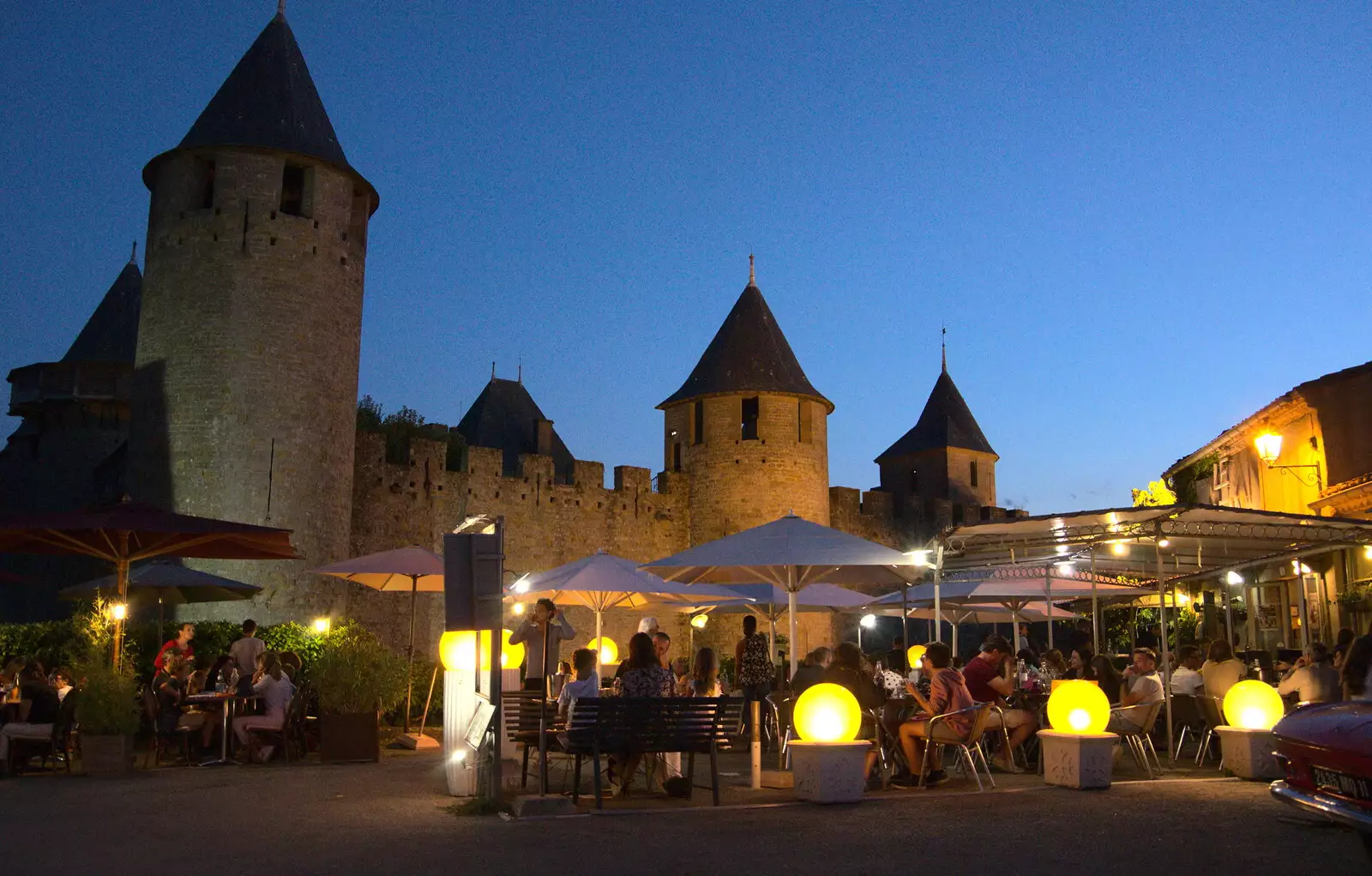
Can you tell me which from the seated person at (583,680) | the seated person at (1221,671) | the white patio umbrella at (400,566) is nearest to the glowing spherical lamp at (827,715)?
the seated person at (583,680)

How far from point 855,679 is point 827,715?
3.70ft

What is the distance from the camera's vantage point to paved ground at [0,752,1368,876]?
194 inches

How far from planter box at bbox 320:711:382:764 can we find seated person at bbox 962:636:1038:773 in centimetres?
478

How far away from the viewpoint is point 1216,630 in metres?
20.5

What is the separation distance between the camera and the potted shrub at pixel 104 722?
28.9ft

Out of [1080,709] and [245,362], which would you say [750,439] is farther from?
[1080,709]

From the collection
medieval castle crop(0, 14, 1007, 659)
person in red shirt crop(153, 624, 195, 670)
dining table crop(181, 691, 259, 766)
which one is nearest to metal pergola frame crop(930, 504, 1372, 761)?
dining table crop(181, 691, 259, 766)

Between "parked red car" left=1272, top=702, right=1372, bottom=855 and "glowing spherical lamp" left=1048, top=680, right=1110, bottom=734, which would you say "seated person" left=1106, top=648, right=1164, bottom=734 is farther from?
"parked red car" left=1272, top=702, right=1372, bottom=855

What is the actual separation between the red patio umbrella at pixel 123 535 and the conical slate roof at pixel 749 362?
15.7 meters

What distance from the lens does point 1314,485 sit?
16969 millimetres

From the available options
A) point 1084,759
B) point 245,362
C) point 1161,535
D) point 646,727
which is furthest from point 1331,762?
point 245,362

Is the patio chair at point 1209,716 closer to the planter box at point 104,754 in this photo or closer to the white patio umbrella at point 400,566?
the white patio umbrella at point 400,566

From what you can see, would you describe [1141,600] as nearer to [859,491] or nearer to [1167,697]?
[859,491]

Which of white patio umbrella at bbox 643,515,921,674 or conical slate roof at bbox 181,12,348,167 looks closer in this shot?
white patio umbrella at bbox 643,515,921,674
